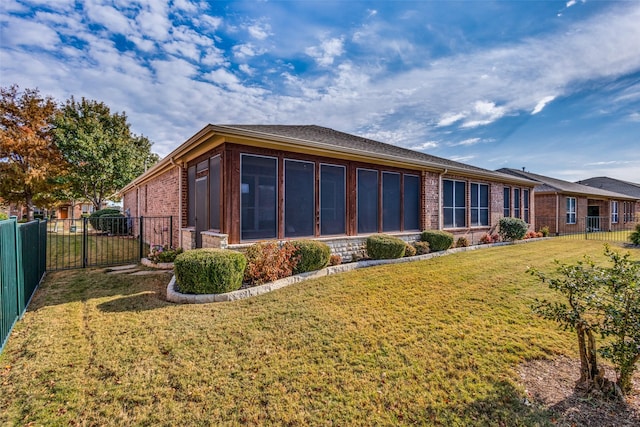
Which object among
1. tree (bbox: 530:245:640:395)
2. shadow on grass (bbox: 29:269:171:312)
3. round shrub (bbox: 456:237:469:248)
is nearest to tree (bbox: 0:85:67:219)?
shadow on grass (bbox: 29:269:171:312)

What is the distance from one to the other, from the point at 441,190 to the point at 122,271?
11231 mm

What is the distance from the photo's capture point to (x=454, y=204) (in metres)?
12.0

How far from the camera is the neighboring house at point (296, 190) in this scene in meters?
6.59

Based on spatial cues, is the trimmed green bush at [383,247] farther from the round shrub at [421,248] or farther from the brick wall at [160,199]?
the brick wall at [160,199]

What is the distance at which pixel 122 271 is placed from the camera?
7.50 metres

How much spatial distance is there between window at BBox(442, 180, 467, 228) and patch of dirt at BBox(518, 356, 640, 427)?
8965mm

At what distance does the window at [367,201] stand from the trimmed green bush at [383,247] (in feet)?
2.39

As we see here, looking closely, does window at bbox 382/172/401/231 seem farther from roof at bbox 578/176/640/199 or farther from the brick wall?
roof at bbox 578/176/640/199

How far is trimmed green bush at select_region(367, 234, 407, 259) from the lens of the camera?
26.9 ft

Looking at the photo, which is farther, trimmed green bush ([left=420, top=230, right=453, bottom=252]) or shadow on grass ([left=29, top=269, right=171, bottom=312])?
trimmed green bush ([left=420, top=230, right=453, bottom=252])

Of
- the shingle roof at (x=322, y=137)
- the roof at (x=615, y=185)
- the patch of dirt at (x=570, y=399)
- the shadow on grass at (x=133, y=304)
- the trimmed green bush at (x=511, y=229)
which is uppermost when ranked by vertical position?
the roof at (x=615, y=185)

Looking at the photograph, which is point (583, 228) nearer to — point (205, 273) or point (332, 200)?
point (332, 200)

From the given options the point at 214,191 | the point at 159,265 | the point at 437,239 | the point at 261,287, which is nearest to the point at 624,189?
the point at 437,239

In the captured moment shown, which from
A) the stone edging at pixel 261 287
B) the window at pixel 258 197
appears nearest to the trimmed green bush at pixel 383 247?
the stone edging at pixel 261 287
